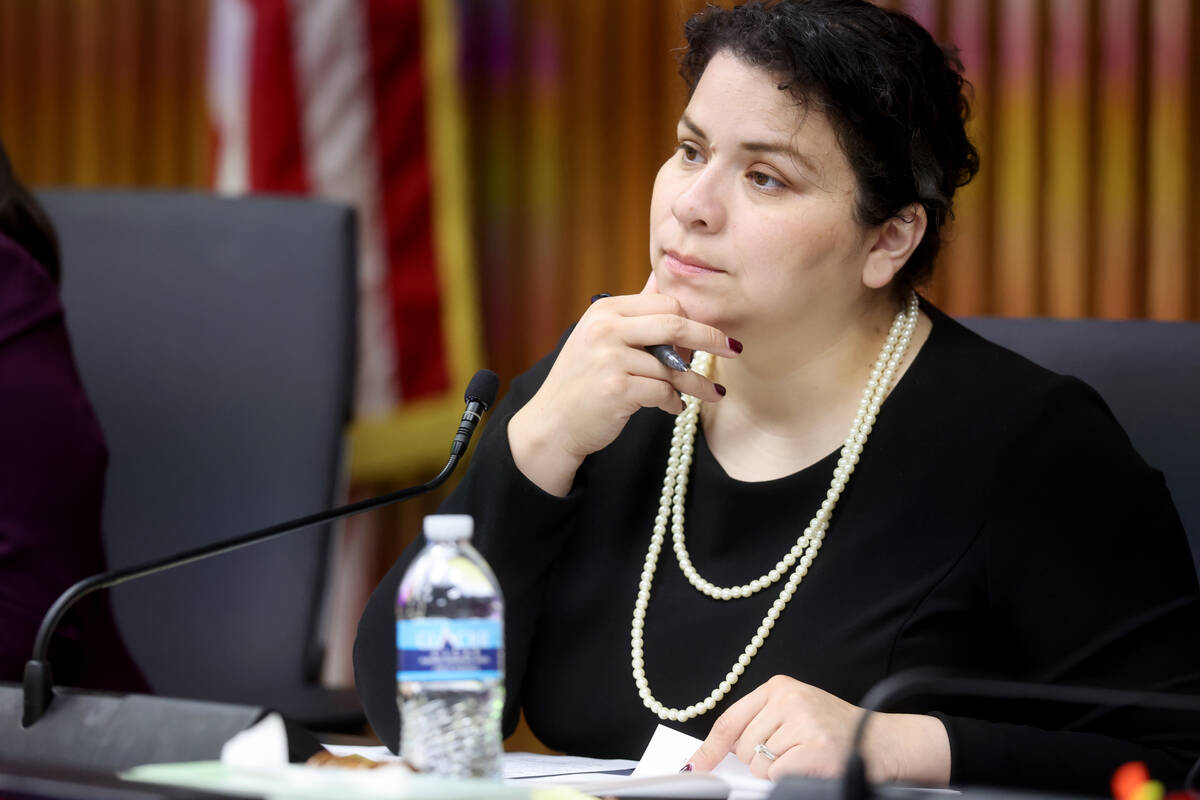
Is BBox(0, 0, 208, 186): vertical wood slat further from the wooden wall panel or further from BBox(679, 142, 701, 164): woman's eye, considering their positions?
BBox(679, 142, 701, 164): woman's eye

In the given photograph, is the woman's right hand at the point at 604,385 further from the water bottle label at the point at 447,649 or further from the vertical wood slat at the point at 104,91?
the vertical wood slat at the point at 104,91

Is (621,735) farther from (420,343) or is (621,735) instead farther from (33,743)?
(420,343)

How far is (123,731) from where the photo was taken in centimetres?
89

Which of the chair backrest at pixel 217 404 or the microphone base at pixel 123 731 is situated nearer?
the microphone base at pixel 123 731

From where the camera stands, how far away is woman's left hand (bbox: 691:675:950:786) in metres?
1.01

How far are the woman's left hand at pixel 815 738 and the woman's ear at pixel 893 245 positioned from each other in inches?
17.9

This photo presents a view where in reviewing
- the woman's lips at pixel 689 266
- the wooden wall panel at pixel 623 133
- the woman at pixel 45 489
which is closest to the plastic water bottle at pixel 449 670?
the woman's lips at pixel 689 266

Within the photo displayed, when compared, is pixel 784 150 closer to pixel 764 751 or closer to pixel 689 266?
pixel 689 266

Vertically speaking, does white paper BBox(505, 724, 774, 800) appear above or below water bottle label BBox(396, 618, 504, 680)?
below

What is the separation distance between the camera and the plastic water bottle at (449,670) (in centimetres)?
84

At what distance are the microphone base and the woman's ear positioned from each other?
73 centimetres

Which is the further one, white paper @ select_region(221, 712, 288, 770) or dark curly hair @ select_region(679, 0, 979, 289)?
dark curly hair @ select_region(679, 0, 979, 289)

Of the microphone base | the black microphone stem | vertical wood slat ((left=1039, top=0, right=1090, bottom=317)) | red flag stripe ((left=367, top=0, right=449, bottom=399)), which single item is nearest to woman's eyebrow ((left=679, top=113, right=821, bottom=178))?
the black microphone stem

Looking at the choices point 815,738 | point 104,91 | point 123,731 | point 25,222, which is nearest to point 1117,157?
point 815,738
